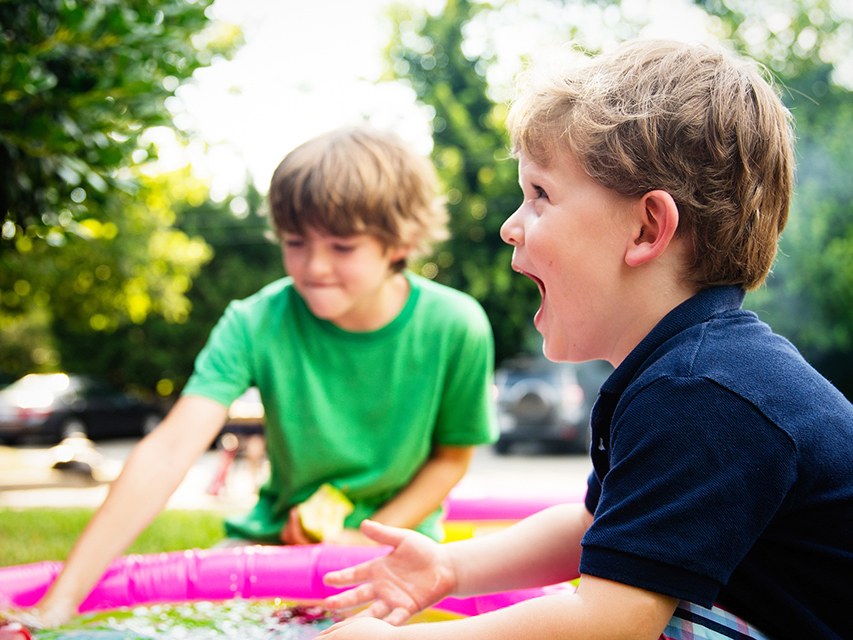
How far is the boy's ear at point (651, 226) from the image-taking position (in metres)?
1.11

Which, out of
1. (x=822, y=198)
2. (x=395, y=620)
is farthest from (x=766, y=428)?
(x=822, y=198)

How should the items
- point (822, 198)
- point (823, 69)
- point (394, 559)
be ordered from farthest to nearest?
point (823, 69) → point (822, 198) → point (394, 559)

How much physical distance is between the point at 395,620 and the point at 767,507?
0.66 m

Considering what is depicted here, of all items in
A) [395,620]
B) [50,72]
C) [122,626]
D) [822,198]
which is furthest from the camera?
[822,198]

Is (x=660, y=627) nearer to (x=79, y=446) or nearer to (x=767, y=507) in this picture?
(x=767, y=507)

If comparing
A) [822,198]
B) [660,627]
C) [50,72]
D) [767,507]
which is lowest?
[822,198]

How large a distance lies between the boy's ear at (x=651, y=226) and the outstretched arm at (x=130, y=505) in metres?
1.19

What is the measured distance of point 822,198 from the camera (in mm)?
14094

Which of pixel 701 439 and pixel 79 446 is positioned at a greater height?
pixel 701 439

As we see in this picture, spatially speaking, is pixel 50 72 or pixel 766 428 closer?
pixel 766 428

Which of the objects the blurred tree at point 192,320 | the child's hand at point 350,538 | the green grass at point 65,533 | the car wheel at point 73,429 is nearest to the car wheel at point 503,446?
the green grass at point 65,533

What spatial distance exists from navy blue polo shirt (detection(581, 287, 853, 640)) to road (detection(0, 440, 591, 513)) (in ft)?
17.7

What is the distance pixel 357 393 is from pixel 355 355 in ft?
0.38

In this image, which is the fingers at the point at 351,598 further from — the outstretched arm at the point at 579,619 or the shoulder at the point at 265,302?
the shoulder at the point at 265,302
